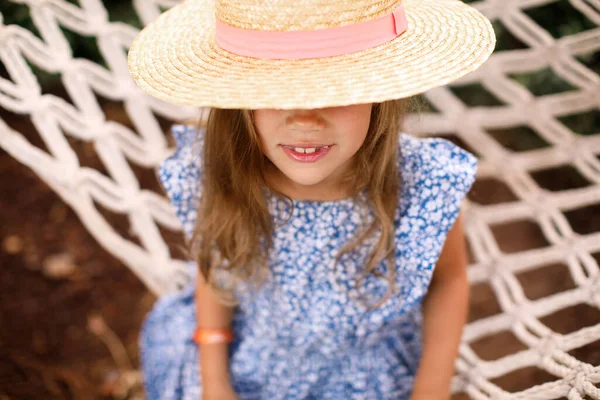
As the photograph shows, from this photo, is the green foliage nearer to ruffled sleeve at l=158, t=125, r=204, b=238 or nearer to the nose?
ruffled sleeve at l=158, t=125, r=204, b=238

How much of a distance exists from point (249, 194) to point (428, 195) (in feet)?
1.03

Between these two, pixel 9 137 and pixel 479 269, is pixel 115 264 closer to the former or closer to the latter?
pixel 9 137

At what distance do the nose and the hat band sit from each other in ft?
0.25

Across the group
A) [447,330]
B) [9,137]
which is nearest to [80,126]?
[9,137]

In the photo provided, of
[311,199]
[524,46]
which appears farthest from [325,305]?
[524,46]

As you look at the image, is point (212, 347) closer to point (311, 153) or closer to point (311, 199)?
point (311, 199)

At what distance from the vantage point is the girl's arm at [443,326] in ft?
3.61

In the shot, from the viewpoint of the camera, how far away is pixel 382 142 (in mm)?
930

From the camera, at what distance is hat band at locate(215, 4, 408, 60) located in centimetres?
73

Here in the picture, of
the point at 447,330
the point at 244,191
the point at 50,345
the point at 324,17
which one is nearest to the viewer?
the point at 324,17

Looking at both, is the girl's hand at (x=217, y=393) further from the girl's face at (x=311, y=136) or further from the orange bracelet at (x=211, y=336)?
the girl's face at (x=311, y=136)

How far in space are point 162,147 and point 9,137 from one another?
1.11 feet

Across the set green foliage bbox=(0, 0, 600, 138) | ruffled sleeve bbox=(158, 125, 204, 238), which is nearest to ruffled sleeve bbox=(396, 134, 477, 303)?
ruffled sleeve bbox=(158, 125, 204, 238)

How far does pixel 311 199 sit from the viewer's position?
1.02m
